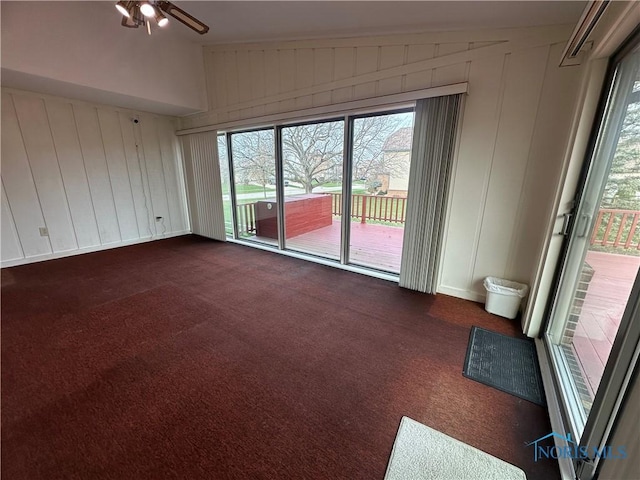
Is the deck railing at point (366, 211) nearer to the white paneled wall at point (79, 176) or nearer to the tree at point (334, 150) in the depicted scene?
the tree at point (334, 150)

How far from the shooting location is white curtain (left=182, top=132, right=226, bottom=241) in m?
4.53

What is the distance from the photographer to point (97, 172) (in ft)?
13.6

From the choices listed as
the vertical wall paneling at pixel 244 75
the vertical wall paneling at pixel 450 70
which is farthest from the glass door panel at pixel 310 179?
the vertical wall paneling at pixel 450 70

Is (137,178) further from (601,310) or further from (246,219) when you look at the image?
(601,310)

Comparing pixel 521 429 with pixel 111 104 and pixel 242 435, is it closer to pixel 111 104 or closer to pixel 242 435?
pixel 242 435

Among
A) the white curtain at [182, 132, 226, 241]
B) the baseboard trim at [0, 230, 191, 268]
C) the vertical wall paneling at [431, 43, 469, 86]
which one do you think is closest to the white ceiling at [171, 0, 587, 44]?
the vertical wall paneling at [431, 43, 469, 86]

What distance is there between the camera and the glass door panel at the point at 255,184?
13.6ft

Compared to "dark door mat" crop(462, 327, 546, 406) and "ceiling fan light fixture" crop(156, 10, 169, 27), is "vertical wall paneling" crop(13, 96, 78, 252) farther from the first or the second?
"dark door mat" crop(462, 327, 546, 406)

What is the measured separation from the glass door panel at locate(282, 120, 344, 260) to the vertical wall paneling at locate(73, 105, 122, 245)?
9.82ft

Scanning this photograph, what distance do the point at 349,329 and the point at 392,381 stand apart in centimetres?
60

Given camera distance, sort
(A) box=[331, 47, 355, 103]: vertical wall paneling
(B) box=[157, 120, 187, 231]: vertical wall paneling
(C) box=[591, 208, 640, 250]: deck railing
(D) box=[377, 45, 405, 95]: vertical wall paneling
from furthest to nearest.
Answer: (B) box=[157, 120, 187, 231]: vertical wall paneling → (A) box=[331, 47, 355, 103]: vertical wall paneling → (D) box=[377, 45, 405, 95]: vertical wall paneling → (C) box=[591, 208, 640, 250]: deck railing

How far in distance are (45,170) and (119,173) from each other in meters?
0.89

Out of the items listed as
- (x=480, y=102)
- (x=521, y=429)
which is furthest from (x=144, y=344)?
(x=480, y=102)

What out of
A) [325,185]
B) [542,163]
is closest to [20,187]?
[325,185]
